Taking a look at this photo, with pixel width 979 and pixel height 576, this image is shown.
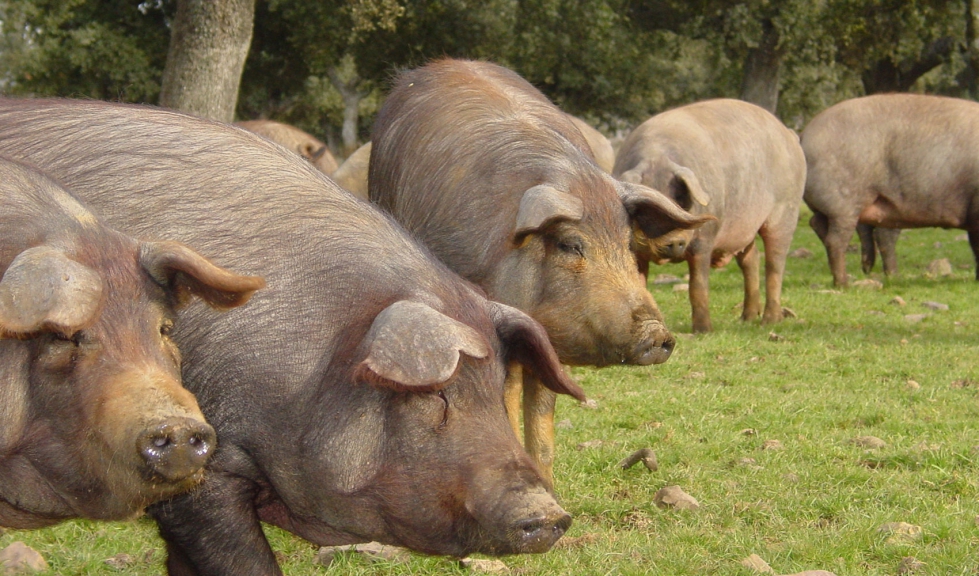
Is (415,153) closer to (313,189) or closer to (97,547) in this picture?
(313,189)

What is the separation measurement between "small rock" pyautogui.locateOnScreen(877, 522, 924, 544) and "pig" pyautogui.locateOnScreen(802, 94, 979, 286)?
7.99 m

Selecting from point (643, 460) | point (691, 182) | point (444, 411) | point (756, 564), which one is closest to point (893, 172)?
point (691, 182)

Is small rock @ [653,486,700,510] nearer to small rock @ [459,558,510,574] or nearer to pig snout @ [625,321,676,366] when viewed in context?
pig snout @ [625,321,676,366]

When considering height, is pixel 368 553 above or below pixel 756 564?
below

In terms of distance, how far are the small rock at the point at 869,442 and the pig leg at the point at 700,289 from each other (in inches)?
143

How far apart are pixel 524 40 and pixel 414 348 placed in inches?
878

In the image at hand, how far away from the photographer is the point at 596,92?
29500 millimetres

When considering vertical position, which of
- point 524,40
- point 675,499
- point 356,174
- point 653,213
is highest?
point 653,213

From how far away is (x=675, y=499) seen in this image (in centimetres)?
502

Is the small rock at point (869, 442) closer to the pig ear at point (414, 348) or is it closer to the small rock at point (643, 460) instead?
the small rock at point (643, 460)

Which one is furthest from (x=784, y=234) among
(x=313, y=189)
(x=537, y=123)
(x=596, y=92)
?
(x=596, y=92)

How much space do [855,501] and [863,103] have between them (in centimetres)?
914

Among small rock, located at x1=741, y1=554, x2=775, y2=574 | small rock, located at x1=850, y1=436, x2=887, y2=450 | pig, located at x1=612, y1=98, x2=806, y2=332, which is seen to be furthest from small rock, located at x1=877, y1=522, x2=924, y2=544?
pig, located at x1=612, y1=98, x2=806, y2=332

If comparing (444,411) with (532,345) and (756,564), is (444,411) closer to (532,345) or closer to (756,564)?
(532,345)
